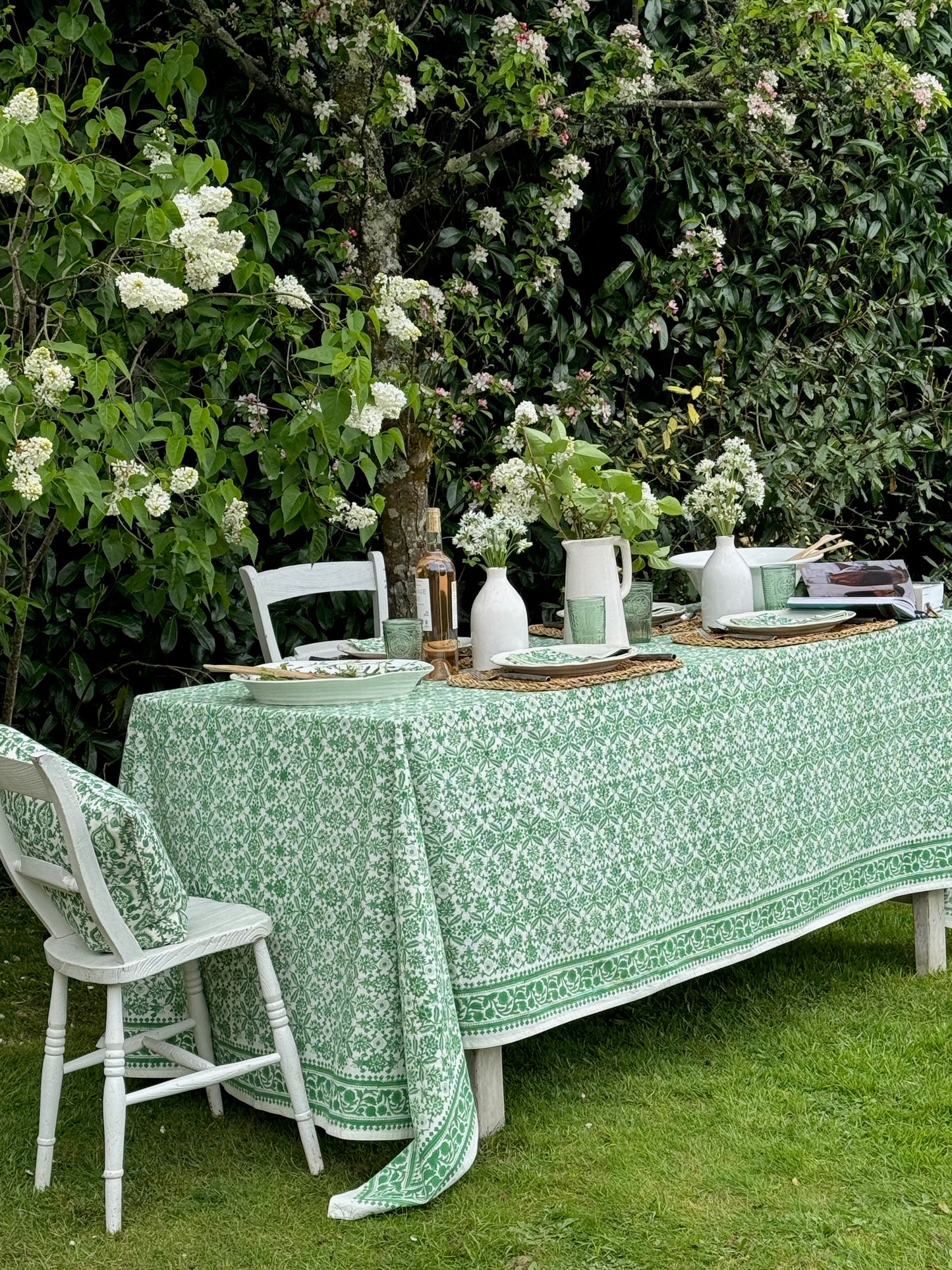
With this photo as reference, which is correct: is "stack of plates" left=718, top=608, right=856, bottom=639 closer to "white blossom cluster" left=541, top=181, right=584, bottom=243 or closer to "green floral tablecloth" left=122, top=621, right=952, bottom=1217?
"green floral tablecloth" left=122, top=621, right=952, bottom=1217

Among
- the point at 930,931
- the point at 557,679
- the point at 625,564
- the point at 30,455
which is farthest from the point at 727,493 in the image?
the point at 30,455

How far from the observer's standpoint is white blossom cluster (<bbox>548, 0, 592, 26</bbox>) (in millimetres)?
3736

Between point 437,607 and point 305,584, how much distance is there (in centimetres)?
82

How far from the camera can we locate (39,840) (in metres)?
2.10

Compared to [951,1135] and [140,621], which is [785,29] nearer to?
[140,621]

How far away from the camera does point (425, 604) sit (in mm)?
2619

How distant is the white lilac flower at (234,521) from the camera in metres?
3.06

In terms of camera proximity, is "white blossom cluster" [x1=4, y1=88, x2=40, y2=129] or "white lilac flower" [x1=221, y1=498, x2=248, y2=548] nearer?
"white blossom cluster" [x1=4, y1=88, x2=40, y2=129]

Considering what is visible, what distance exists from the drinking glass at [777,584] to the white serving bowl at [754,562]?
17mm

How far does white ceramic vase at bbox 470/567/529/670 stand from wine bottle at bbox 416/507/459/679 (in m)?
0.05

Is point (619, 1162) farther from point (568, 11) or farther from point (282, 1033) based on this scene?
point (568, 11)

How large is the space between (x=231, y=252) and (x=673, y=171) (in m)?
2.23

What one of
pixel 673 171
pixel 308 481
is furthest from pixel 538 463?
pixel 673 171

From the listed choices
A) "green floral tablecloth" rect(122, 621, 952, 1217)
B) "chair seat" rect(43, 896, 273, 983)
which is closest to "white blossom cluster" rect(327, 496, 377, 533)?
"green floral tablecloth" rect(122, 621, 952, 1217)
